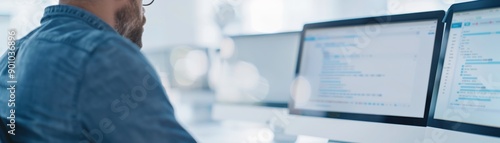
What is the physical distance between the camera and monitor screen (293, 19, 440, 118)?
97 cm

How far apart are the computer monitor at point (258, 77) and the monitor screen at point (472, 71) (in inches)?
24.6

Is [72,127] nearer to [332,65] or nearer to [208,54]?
[332,65]

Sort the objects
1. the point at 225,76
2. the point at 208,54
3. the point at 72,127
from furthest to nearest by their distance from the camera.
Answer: the point at 208,54 < the point at 225,76 < the point at 72,127

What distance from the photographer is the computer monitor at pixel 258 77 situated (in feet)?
4.82

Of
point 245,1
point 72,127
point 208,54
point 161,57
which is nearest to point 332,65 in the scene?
point 72,127

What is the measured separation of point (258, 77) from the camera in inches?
60.1

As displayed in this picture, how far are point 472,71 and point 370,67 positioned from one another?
259 mm

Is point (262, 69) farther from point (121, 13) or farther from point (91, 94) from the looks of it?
point (91, 94)

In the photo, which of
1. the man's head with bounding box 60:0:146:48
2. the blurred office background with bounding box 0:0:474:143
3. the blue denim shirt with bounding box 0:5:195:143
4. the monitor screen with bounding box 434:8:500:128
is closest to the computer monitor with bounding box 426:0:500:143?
the monitor screen with bounding box 434:8:500:128

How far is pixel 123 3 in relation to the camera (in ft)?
2.77

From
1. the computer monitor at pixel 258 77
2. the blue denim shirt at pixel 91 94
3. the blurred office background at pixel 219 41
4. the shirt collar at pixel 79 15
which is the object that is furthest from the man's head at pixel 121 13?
the computer monitor at pixel 258 77

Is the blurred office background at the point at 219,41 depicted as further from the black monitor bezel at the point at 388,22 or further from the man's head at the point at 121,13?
the man's head at the point at 121,13

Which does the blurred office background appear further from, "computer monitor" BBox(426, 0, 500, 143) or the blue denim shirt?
the blue denim shirt

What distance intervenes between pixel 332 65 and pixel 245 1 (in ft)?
3.61
